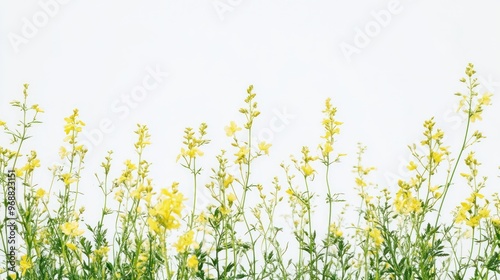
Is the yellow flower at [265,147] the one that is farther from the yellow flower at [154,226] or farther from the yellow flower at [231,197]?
the yellow flower at [154,226]

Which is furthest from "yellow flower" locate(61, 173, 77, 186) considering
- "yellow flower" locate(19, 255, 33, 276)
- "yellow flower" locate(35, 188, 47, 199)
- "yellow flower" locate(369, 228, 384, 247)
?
"yellow flower" locate(369, 228, 384, 247)

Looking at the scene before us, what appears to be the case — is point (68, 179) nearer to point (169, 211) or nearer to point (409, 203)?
point (169, 211)

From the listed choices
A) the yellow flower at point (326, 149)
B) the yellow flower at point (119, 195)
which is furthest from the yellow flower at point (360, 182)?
the yellow flower at point (119, 195)

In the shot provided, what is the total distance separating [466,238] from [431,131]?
2.37m

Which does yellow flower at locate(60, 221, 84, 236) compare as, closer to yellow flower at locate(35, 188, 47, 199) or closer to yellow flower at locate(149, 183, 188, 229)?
yellow flower at locate(35, 188, 47, 199)

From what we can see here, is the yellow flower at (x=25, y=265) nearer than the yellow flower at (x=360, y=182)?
Yes

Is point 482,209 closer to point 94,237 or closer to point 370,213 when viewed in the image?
point 370,213

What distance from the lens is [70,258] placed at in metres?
2.96

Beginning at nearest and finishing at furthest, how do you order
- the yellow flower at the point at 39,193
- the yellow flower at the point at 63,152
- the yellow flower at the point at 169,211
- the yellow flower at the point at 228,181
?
the yellow flower at the point at 169,211
the yellow flower at the point at 228,181
the yellow flower at the point at 39,193
the yellow flower at the point at 63,152

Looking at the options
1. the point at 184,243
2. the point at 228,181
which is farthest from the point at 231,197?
the point at 184,243

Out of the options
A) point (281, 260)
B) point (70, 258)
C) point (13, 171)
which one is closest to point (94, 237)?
point (70, 258)

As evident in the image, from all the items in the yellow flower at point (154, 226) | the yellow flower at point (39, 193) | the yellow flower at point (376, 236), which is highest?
the yellow flower at point (39, 193)

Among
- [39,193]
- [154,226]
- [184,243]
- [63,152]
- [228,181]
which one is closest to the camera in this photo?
[154,226]

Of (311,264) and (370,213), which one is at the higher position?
(370,213)
